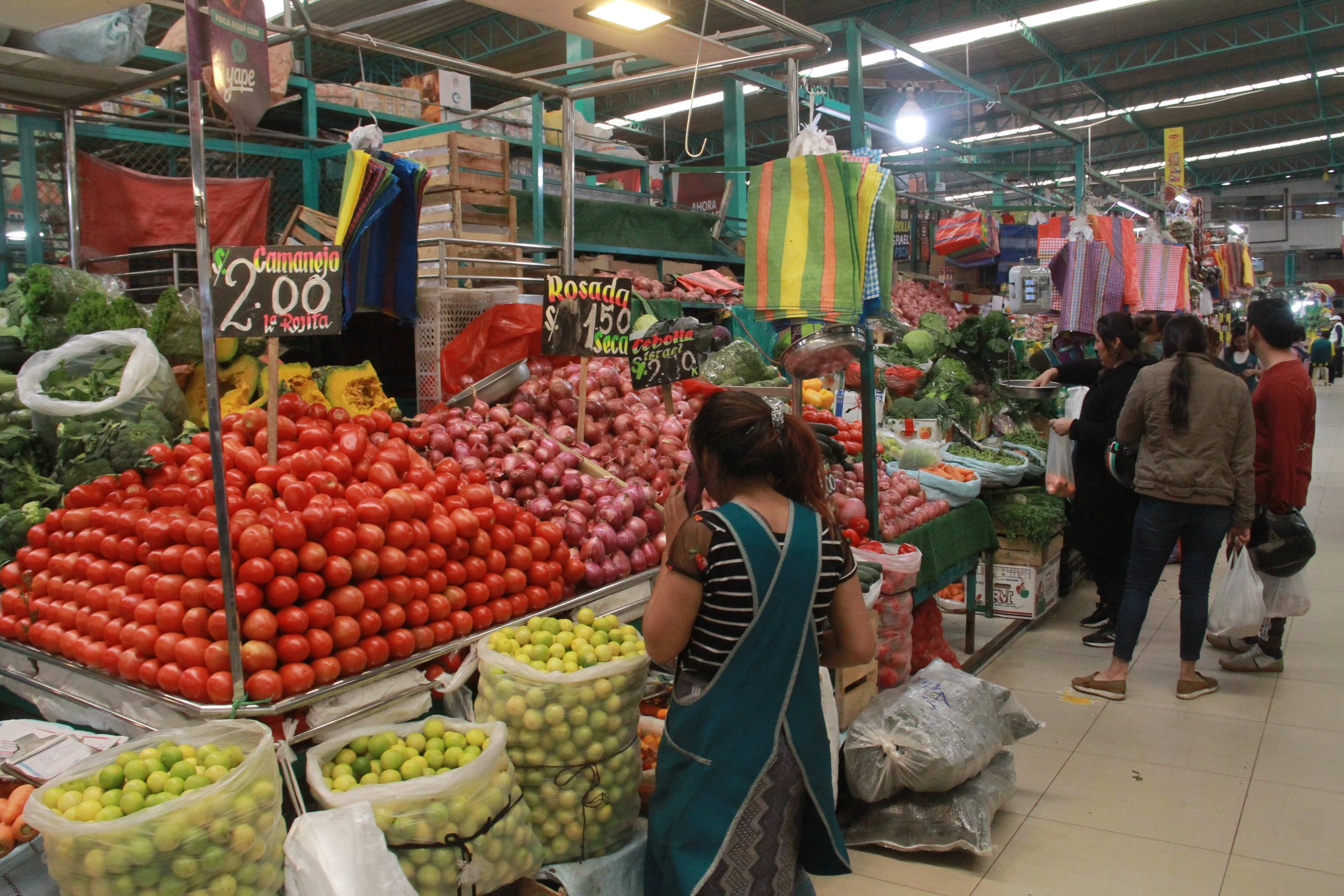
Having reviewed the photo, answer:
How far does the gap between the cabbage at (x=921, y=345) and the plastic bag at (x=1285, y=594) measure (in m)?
3.22

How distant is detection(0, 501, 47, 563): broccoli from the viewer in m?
3.35

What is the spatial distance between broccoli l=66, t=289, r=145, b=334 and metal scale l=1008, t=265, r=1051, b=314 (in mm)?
7128

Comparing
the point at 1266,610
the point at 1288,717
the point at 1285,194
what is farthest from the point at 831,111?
the point at 1285,194

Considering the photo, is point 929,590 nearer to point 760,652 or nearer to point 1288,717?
point 1288,717

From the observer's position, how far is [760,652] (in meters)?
2.21

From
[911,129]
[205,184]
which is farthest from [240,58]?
[911,129]

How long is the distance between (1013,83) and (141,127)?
15066mm

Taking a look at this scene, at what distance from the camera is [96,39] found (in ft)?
16.3

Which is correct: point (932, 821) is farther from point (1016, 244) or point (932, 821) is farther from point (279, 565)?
point (1016, 244)

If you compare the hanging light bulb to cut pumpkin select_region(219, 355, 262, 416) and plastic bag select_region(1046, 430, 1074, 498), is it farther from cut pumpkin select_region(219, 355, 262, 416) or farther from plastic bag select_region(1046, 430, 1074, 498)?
cut pumpkin select_region(219, 355, 262, 416)

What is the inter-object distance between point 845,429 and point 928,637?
1345 millimetres

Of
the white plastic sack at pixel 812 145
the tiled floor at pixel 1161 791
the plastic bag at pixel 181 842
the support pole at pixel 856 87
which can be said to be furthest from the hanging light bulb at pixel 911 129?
the plastic bag at pixel 181 842

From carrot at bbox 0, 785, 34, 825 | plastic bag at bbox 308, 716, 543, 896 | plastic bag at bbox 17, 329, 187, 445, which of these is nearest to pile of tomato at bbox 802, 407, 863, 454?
plastic bag at bbox 17, 329, 187, 445

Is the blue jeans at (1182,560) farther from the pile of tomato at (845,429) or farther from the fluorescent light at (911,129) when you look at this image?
the fluorescent light at (911,129)
